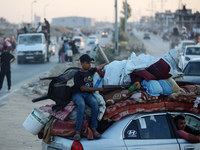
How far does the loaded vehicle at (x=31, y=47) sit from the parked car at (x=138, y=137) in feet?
78.9

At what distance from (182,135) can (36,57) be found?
976 inches

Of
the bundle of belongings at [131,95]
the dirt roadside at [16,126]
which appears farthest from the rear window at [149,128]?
the dirt roadside at [16,126]

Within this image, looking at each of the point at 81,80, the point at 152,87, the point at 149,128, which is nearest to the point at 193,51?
the point at 152,87

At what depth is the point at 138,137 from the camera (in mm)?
4527

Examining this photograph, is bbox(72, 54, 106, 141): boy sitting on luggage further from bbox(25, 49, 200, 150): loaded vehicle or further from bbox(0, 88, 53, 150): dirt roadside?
bbox(0, 88, 53, 150): dirt roadside

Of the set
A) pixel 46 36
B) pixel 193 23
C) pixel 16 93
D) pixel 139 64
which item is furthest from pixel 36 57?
pixel 193 23

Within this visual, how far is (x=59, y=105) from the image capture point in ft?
16.9

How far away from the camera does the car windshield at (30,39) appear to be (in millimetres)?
28750

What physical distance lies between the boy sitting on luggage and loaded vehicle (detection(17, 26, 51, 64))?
23.3m

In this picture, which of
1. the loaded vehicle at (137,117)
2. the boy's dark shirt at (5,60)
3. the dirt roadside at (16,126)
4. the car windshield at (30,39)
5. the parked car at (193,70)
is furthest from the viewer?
the car windshield at (30,39)

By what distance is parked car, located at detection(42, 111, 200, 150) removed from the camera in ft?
14.5

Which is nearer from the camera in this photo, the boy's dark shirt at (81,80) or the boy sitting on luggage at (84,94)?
the boy sitting on luggage at (84,94)

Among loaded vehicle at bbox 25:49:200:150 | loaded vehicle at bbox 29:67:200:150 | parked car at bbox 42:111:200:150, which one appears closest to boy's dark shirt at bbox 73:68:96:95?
loaded vehicle at bbox 25:49:200:150

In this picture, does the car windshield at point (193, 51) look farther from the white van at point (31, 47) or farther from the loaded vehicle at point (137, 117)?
the loaded vehicle at point (137, 117)
